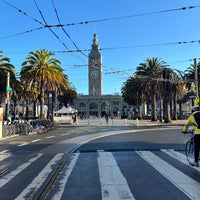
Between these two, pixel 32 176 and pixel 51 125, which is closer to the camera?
pixel 32 176

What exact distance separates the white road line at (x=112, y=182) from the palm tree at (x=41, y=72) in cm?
3127

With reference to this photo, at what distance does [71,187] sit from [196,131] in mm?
4102

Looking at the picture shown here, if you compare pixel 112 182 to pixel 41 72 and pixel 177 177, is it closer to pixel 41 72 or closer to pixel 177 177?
pixel 177 177

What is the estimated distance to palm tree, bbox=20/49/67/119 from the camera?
40875mm

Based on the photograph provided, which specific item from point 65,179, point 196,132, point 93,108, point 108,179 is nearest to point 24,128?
point 65,179

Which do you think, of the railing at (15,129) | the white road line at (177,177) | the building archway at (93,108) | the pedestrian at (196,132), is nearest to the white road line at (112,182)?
the white road line at (177,177)

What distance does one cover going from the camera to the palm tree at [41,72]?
4088 cm

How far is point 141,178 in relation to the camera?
811 cm

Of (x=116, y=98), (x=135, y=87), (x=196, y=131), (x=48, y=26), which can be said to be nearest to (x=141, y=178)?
(x=196, y=131)

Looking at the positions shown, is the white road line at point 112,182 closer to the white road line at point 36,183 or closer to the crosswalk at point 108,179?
the crosswalk at point 108,179

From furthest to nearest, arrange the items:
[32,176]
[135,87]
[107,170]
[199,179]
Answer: [135,87] → [107,170] → [32,176] → [199,179]

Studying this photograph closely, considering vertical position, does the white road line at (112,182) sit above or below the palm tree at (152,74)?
below

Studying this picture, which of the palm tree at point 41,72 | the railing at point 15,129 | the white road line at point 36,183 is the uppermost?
the palm tree at point 41,72

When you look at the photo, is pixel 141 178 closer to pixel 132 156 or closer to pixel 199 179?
pixel 199 179
